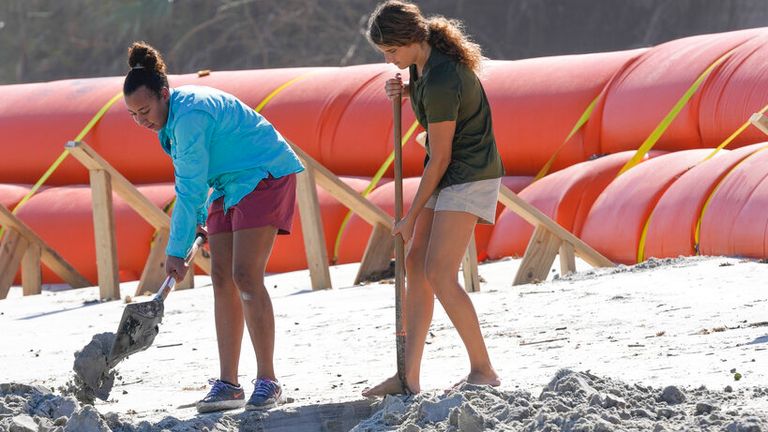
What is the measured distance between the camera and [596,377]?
5070mm

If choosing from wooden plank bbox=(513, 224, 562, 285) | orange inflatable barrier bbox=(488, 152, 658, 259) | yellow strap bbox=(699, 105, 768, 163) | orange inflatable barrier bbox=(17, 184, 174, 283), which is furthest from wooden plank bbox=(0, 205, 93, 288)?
yellow strap bbox=(699, 105, 768, 163)

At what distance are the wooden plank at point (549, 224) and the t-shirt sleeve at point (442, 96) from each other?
433 cm

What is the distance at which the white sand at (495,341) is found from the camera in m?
5.55

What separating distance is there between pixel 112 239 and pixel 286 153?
16.3 feet

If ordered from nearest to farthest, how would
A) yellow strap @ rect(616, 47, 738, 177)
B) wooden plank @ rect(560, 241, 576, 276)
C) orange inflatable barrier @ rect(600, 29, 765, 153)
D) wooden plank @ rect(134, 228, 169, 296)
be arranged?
1. wooden plank @ rect(560, 241, 576, 276)
2. wooden plank @ rect(134, 228, 169, 296)
3. yellow strap @ rect(616, 47, 738, 177)
4. orange inflatable barrier @ rect(600, 29, 765, 153)

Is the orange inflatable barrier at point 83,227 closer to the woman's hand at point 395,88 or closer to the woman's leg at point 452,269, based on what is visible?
the woman's hand at point 395,88

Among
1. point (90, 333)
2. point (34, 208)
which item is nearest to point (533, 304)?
point (90, 333)

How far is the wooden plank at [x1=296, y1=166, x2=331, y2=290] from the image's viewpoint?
1009 centimetres

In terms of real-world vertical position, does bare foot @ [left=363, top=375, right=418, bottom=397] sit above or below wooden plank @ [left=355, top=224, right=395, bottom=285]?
above

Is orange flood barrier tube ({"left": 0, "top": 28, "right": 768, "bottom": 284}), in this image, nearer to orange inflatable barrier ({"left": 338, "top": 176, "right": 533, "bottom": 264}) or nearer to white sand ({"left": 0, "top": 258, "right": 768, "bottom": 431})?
orange inflatable barrier ({"left": 338, "top": 176, "right": 533, "bottom": 264})

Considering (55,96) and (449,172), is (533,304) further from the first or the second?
(55,96)

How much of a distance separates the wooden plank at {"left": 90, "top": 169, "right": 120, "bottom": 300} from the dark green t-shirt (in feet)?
17.6

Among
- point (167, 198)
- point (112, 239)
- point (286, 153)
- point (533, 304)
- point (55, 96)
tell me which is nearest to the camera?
point (286, 153)

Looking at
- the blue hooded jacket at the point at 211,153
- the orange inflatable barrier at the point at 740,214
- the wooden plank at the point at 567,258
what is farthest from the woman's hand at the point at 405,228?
the wooden plank at the point at 567,258
